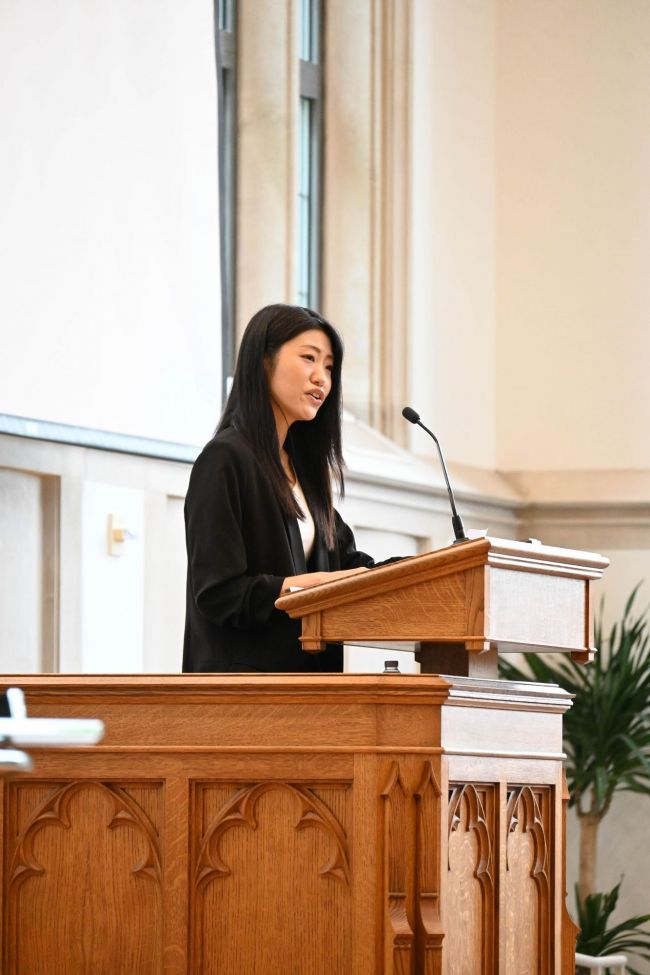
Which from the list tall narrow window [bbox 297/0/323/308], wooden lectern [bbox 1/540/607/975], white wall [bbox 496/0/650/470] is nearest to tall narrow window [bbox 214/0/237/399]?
tall narrow window [bbox 297/0/323/308]

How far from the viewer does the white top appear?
3859 mm

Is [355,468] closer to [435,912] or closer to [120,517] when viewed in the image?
[120,517]

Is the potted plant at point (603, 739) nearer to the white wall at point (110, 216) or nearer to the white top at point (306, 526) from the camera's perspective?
the white wall at point (110, 216)

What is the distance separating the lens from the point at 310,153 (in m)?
8.62

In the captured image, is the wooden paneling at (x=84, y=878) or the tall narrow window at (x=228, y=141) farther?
the tall narrow window at (x=228, y=141)

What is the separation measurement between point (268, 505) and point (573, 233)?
18.3 ft

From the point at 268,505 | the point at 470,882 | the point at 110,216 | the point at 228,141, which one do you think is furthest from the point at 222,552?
the point at 228,141

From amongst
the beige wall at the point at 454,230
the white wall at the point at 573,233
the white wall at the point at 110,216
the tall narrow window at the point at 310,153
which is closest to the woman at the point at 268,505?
the white wall at the point at 110,216

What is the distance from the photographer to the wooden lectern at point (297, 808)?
127 inches

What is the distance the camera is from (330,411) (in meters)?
3.96

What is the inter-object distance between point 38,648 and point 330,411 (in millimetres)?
2049

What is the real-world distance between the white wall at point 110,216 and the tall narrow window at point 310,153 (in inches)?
68.7

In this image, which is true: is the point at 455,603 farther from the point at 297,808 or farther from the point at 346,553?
the point at 346,553

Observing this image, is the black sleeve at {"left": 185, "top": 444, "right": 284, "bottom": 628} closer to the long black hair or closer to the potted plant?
the long black hair
